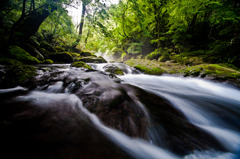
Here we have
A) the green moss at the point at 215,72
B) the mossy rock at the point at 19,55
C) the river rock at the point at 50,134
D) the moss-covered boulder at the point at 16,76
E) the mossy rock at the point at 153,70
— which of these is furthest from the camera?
the mossy rock at the point at 153,70

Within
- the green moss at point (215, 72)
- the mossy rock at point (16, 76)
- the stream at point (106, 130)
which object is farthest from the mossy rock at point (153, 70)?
the mossy rock at point (16, 76)

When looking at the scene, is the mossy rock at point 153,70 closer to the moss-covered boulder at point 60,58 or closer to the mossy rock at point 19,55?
the moss-covered boulder at point 60,58

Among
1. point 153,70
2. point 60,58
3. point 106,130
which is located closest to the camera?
point 106,130

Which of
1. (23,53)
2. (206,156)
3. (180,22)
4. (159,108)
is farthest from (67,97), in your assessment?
(180,22)

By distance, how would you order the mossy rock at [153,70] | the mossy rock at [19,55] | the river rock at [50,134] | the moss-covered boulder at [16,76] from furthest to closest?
the mossy rock at [153,70]
the mossy rock at [19,55]
the moss-covered boulder at [16,76]
the river rock at [50,134]

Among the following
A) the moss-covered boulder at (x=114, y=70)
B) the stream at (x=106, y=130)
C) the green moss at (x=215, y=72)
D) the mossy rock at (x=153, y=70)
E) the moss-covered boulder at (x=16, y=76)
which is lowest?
the stream at (x=106, y=130)

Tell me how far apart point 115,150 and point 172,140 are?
2.66ft

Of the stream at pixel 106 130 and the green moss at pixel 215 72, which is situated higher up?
the green moss at pixel 215 72

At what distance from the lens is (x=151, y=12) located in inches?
400

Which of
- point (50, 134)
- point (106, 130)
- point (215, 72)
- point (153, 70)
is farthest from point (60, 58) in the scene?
point (215, 72)

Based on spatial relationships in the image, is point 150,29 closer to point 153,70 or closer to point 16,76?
point 153,70

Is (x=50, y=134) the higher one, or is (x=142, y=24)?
(x=142, y=24)

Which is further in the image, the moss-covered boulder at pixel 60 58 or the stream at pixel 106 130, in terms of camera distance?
the moss-covered boulder at pixel 60 58

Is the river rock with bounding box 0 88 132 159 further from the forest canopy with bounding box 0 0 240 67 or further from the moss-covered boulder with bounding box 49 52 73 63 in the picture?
the moss-covered boulder with bounding box 49 52 73 63
